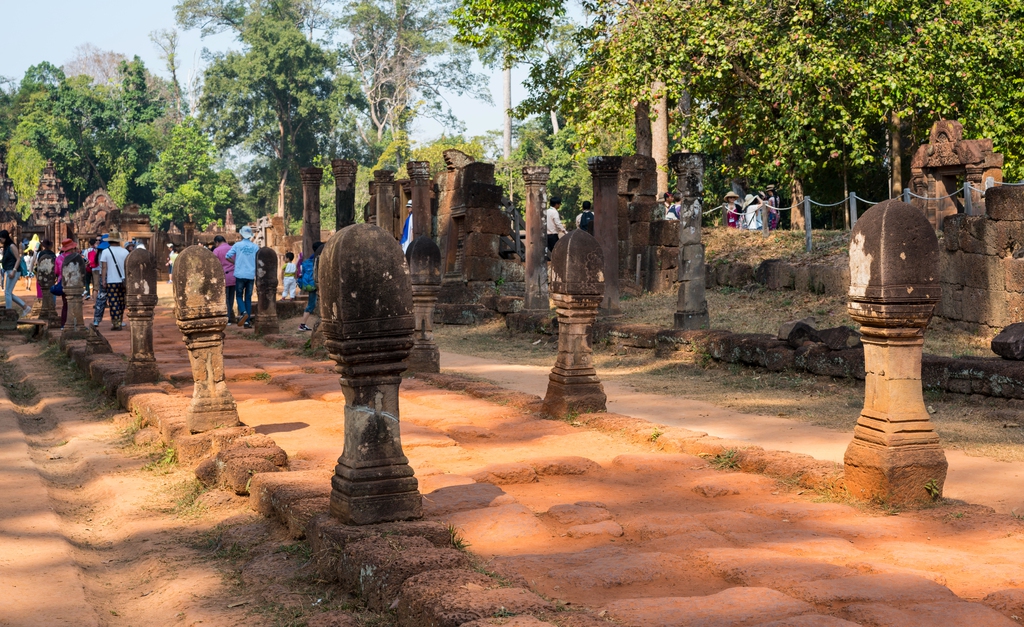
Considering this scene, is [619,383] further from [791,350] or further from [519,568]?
[519,568]

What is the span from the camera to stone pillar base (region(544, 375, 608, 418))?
7477 mm

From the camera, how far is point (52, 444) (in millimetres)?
8016

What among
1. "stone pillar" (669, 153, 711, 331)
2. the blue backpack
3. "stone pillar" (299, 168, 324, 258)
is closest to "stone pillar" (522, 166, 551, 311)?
"stone pillar" (669, 153, 711, 331)

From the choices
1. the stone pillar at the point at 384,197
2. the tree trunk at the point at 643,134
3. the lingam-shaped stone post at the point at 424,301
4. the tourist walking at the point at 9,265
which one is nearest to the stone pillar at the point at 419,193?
the stone pillar at the point at 384,197

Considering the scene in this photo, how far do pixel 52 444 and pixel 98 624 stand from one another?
4682 millimetres

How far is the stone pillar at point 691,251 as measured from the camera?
1292cm

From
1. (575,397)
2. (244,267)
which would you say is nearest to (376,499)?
(575,397)

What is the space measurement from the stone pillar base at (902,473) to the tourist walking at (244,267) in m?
12.9

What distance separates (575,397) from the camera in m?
7.49

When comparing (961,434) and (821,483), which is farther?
(961,434)

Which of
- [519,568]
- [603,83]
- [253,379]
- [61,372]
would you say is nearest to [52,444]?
[253,379]

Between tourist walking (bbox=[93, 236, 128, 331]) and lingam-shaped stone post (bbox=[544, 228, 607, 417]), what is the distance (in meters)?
9.38

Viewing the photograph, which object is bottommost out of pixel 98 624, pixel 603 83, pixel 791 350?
pixel 98 624

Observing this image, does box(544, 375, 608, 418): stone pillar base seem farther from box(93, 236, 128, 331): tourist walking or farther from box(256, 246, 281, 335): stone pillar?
box(93, 236, 128, 331): tourist walking
